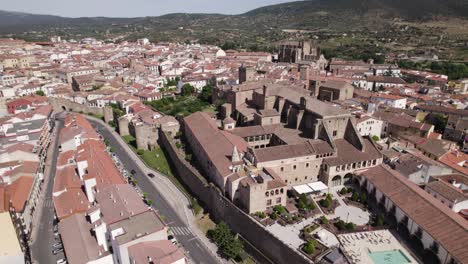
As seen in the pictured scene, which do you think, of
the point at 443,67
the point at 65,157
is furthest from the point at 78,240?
the point at 443,67

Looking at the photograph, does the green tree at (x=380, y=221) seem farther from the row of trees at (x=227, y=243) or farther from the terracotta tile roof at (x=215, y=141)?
the terracotta tile roof at (x=215, y=141)

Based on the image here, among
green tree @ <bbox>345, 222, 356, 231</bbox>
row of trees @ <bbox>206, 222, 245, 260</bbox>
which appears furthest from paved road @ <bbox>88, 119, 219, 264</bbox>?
green tree @ <bbox>345, 222, 356, 231</bbox>

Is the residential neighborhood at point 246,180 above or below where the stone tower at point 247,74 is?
below

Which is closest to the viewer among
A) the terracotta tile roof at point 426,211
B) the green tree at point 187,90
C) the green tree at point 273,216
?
the terracotta tile roof at point 426,211

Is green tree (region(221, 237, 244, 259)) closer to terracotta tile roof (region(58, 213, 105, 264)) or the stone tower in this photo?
terracotta tile roof (region(58, 213, 105, 264))

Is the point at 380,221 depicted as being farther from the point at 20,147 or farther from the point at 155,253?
the point at 20,147

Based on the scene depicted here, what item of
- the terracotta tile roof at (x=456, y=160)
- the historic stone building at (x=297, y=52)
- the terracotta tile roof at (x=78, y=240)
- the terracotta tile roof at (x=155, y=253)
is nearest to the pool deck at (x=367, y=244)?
the terracotta tile roof at (x=155, y=253)

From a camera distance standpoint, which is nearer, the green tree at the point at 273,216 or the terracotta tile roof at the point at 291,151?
the green tree at the point at 273,216
